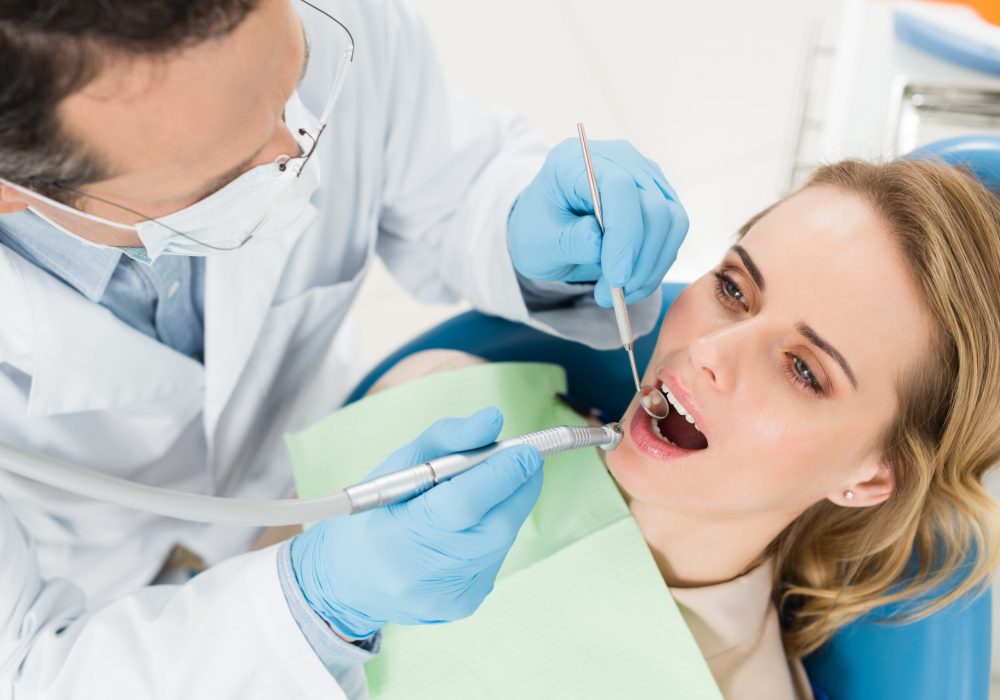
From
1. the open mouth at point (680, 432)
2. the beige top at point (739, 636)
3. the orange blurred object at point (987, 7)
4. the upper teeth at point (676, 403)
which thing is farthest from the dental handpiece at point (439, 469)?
the orange blurred object at point (987, 7)

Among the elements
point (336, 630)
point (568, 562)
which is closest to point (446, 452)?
point (336, 630)

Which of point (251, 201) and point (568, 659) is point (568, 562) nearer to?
point (568, 659)

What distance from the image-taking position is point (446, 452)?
1035 millimetres

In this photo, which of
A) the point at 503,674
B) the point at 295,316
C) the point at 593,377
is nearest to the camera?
the point at 503,674

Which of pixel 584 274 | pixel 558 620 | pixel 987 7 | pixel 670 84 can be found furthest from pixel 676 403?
pixel 670 84

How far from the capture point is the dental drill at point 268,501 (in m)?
0.77

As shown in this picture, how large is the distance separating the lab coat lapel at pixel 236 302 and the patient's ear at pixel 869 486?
2.68 ft

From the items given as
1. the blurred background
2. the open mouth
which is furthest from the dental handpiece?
the blurred background

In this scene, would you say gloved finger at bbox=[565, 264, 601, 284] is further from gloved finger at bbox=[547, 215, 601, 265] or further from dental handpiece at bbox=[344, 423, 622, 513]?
dental handpiece at bbox=[344, 423, 622, 513]

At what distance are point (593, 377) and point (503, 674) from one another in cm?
58

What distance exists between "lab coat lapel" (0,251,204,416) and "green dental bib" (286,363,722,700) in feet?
0.99

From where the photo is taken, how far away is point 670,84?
9.42 ft

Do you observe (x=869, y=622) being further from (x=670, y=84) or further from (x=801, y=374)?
(x=670, y=84)

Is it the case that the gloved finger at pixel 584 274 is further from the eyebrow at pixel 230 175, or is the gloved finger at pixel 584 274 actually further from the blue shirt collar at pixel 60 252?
the blue shirt collar at pixel 60 252
